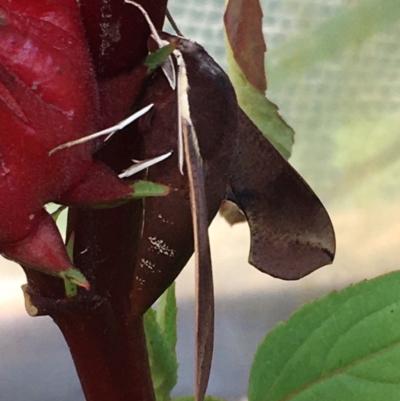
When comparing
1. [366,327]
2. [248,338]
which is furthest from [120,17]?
[248,338]

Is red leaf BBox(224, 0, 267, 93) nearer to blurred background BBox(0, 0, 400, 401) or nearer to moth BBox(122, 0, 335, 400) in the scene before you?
moth BBox(122, 0, 335, 400)

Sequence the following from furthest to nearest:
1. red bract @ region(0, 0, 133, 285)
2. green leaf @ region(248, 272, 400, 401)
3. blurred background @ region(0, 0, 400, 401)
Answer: blurred background @ region(0, 0, 400, 401)
green leaf @ region(248, 272, 400, 401)
red bract @ region(0, 0, 133, 285)

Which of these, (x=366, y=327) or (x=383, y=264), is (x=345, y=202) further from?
(x=366, y=327)

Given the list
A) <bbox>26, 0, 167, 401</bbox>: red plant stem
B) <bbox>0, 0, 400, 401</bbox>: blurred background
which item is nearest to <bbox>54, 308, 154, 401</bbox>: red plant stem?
<bbox>26, 0, 167, 401</bbox>: red plant stem

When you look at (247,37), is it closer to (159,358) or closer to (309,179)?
(159,358)

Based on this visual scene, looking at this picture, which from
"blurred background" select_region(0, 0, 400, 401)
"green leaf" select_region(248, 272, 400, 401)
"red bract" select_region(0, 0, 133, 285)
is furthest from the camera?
"blurred background" select_region(0, 0, 400, 401)

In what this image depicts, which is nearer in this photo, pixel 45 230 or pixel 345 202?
pixel 45 230
